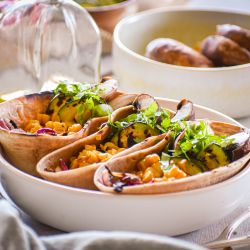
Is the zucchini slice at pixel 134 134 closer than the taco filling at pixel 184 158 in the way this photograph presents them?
No

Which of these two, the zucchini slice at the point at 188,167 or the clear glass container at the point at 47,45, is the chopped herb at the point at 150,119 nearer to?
the zucchini slice at the point at 188,167

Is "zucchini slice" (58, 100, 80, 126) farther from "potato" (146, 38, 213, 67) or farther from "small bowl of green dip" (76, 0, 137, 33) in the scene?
"small bowl of green dip" (76, 0, 137, 33)

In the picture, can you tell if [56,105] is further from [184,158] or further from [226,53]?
[226,53]

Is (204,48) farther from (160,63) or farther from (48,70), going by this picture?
(48,70)

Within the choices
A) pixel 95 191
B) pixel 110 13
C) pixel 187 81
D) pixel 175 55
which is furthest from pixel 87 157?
pixel 110 13

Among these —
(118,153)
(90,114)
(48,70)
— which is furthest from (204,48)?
(118,153)

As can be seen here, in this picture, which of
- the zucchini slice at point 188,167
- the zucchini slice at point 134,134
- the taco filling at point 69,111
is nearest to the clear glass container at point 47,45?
the taco filling at point 69,111

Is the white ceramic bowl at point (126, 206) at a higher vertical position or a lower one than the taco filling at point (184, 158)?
lower
